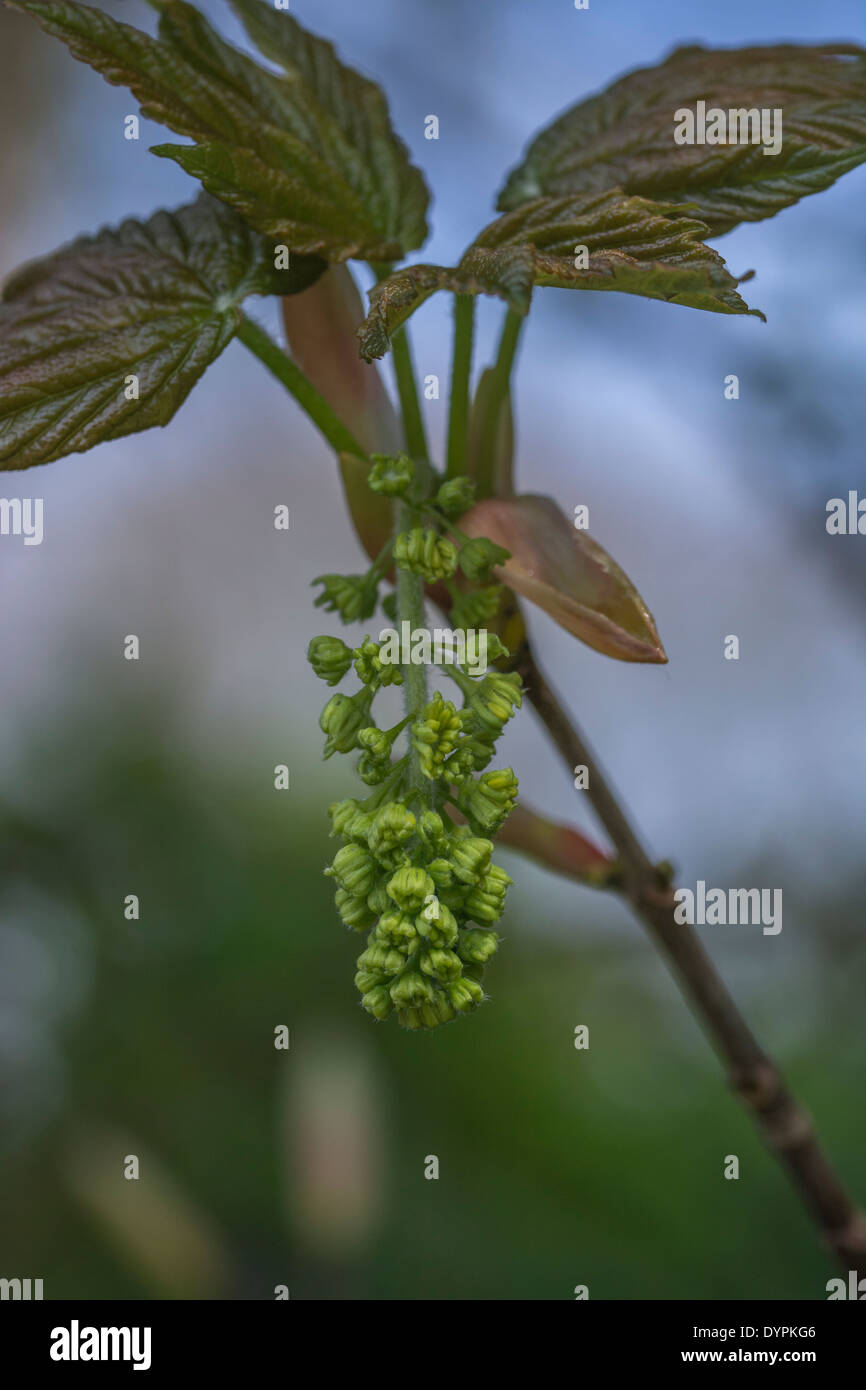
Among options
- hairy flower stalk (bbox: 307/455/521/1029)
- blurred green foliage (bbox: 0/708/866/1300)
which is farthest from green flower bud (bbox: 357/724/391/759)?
blurred green foliage (bbox: 0/708/866/1300)

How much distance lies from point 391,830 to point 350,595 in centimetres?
11

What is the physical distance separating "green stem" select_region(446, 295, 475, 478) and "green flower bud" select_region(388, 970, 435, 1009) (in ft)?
0.78

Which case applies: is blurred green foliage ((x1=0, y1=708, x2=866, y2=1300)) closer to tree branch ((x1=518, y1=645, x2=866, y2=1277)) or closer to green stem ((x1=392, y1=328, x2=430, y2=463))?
tree branch ((x1=518, y1=645, x2=866, y2=1277))

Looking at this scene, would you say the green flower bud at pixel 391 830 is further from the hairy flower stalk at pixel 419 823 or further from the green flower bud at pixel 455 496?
the green flower bud at pixel 455 496

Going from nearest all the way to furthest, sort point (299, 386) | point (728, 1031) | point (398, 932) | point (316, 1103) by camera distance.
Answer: point (398, 932) < point (299, 386) < point (728, 1031) < point (316, 1103)

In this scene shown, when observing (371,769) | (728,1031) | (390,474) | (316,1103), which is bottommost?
(316,1103)

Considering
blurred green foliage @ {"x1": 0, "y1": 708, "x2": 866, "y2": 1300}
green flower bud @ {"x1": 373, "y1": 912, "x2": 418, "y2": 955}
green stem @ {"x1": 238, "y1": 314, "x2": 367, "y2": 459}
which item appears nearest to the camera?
green flower bud @ {"x1": 373, "y1": 912, "x2": 418, "y2": 955}

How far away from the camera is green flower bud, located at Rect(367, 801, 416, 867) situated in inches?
13.2

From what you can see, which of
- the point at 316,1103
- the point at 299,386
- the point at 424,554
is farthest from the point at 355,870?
the point at 316,1103

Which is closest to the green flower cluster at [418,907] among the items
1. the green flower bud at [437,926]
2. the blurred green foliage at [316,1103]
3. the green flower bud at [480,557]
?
the green flower bud at [437,926]

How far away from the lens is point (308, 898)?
1.44 metres

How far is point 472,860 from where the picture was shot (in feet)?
1.09

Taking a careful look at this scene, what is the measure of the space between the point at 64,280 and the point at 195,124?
0.09 metres

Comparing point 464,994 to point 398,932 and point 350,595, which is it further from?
point 350,595
